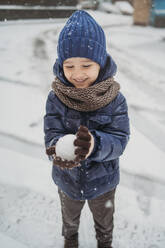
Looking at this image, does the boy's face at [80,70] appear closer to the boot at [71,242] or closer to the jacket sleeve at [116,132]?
the jacket sleeve at [116,132]

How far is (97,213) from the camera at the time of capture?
4.43 feet

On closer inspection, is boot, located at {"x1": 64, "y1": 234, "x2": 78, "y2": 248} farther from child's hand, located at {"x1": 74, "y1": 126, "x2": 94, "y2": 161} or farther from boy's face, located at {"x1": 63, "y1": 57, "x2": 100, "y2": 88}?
boy's face, located at {"x1": 63, "y1": 57, "x2": 100, "y2": 88}

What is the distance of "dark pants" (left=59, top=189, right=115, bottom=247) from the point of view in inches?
51.8

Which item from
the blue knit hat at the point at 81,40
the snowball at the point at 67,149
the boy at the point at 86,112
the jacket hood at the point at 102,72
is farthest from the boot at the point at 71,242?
the blue knit hat at the point at 81,40

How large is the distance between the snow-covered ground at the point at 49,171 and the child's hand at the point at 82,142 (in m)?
0.99

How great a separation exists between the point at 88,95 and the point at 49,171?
4.57 feet

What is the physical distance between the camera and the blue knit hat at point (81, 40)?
103 cm

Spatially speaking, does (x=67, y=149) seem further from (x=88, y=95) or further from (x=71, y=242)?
(x=71, y=242)

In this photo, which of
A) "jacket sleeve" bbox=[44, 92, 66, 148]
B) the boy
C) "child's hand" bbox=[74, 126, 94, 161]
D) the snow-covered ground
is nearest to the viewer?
"child's hand" bbox=[74, 126, 94, 161]

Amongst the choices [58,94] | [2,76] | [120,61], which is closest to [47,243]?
[58,94]

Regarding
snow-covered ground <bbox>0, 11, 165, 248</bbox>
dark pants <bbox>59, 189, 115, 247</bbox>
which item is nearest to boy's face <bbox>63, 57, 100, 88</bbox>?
dark pants <bbox>59, 189, 115, 247</bbox>

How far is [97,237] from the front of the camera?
4.91 feet

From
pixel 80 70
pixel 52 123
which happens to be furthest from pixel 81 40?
pixel 52 123

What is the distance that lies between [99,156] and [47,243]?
0.95 meters
